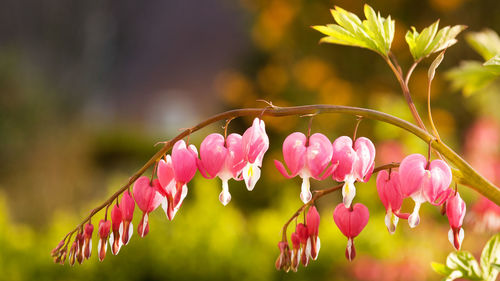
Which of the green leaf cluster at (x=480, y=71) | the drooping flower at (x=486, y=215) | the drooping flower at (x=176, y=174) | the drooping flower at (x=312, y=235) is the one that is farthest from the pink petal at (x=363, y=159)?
the drooping flower at (x=486, y=215)

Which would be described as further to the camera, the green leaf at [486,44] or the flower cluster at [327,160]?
the green leaf at [486,44]

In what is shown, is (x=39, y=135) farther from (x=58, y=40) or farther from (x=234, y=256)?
(x=234, y=256)

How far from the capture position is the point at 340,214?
2.33 ft

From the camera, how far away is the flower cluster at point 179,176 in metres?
0.69

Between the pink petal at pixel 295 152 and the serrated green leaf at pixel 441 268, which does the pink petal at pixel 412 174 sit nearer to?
the pink petal at pixel 295 152

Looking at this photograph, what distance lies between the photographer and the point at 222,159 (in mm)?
690

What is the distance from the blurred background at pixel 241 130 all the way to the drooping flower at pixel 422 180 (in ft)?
2.51

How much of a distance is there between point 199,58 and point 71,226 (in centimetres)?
1183

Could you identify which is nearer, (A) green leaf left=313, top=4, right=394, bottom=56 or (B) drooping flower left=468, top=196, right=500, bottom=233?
(A) green leaf left=313, top=4, right=394, bottom=56

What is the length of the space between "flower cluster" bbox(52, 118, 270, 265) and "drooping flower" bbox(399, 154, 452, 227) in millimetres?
176

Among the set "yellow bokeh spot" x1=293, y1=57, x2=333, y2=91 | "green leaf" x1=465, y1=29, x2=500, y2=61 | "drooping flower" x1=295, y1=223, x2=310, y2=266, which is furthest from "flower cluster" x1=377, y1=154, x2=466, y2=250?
"yellow bokeh spot" x1=293, y1=57, x2=333, y2=91

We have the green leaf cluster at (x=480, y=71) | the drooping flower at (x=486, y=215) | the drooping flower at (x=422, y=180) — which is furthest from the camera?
the drooping flower at (x=486, y=215)

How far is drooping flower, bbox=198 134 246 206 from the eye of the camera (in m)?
0.69

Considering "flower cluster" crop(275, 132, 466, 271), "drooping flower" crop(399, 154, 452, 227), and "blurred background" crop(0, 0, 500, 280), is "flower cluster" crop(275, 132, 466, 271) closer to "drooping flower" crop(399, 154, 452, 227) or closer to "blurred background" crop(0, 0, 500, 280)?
"drooping flower" crop(399, 154, 452, 227)
